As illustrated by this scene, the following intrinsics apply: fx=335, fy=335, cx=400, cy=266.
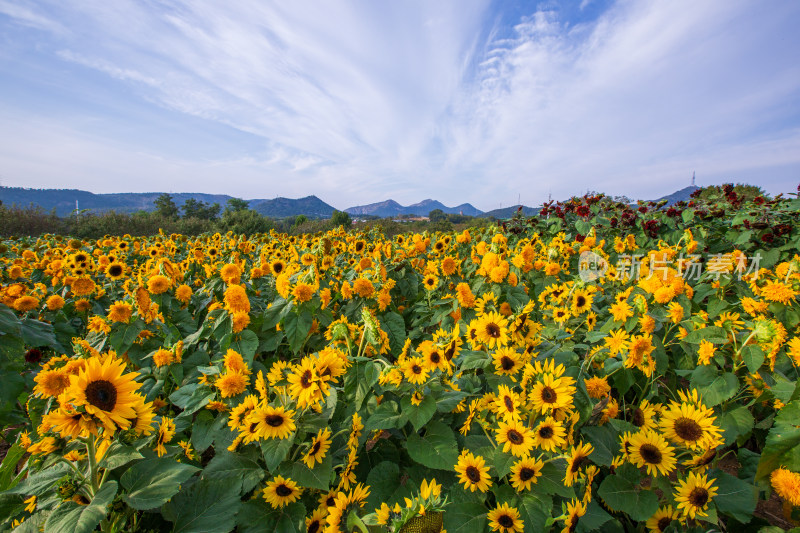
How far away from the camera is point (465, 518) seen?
150 cm

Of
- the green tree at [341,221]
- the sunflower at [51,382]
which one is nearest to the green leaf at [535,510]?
the sunflower at [51,382]

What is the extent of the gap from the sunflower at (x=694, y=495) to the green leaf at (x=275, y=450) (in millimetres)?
1766

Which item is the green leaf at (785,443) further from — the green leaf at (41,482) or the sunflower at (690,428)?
the green leaf at (41,482)

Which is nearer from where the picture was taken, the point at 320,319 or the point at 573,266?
the point at 320,319

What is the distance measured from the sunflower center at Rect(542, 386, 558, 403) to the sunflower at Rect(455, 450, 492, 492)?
40cm

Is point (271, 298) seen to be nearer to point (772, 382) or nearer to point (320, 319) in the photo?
point (320, 319)

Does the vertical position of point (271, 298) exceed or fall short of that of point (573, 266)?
it falls short

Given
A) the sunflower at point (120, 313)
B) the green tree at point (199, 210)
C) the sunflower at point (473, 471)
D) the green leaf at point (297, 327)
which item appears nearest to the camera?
the sunflower at point (473, 471)

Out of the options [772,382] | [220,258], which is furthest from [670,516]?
[220,258]

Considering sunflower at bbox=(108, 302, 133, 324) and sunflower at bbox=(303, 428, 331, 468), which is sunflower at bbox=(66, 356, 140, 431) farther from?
sunflower at bbox=(108, 302, 133, 324)

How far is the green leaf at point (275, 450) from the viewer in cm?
144

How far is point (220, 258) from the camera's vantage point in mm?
5945

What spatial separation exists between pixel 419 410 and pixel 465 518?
49cm

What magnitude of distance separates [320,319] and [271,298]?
1705 millimetres
